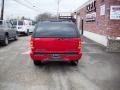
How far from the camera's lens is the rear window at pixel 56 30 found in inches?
401

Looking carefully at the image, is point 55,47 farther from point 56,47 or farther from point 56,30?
point 56,30

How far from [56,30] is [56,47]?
857 millimetres

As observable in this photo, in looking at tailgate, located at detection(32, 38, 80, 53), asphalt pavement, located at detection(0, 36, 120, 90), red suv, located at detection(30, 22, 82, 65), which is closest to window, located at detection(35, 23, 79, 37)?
red suv, located at detection(30, 22, 82, 65)

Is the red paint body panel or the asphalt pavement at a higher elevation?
the red paint body panel

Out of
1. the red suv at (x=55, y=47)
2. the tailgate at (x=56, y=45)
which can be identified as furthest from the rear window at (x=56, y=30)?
the tailgate at (x=56, y=45)

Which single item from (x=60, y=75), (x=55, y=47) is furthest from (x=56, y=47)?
(x=60, y=75)

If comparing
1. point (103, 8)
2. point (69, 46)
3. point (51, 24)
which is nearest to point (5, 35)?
point (103, 8)

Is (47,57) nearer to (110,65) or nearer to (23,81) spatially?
(23,81)

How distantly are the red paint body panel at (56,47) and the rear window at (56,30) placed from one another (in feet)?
0.91

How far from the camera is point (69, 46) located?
9.91 meters

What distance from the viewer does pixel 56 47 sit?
32.5 feet

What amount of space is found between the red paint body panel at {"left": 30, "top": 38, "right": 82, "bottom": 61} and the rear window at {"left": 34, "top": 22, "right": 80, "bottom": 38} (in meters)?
0.28

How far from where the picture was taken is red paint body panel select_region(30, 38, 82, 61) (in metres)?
9.90

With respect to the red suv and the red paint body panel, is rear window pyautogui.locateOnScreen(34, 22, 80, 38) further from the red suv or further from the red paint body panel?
the red paint body panel
